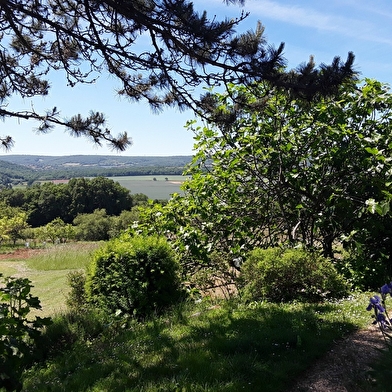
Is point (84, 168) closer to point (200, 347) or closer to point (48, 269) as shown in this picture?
point (48, 269)

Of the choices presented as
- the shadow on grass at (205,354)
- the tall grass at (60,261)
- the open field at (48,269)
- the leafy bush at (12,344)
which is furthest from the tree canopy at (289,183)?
the tall grass at (60,261)

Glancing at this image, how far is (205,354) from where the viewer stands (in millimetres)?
3168

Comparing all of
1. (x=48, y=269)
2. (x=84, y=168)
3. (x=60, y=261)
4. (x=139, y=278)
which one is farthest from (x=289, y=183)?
(x=84, y=168)

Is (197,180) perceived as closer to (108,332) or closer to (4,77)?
(108,332)

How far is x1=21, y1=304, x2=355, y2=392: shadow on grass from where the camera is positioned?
2.76m

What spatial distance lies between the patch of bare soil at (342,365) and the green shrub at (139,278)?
9.67 ft

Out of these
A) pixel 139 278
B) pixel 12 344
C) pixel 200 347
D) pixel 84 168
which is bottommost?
pixel 139 278

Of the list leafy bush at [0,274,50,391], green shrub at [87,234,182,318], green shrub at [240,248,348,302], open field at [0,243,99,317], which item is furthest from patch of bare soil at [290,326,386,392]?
open field at [0,243,99,317]

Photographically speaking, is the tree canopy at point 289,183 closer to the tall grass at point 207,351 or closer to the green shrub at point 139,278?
the green shrub at point 139,278

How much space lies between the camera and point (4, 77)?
17.9 ft

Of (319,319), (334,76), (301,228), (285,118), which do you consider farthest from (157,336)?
(285,118)

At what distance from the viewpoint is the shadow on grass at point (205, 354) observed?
2.76 m

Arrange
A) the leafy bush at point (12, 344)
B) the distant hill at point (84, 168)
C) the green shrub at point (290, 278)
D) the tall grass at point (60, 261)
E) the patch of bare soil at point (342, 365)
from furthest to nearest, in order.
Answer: the distant hill at point (84, 168) < the tall grass at point (60, 261) < the green shrub at point (290, 278) < the patch of bare soil at point (342, 365) < the leafy bush at point (12, 344)

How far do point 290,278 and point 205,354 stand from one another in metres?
2.42
